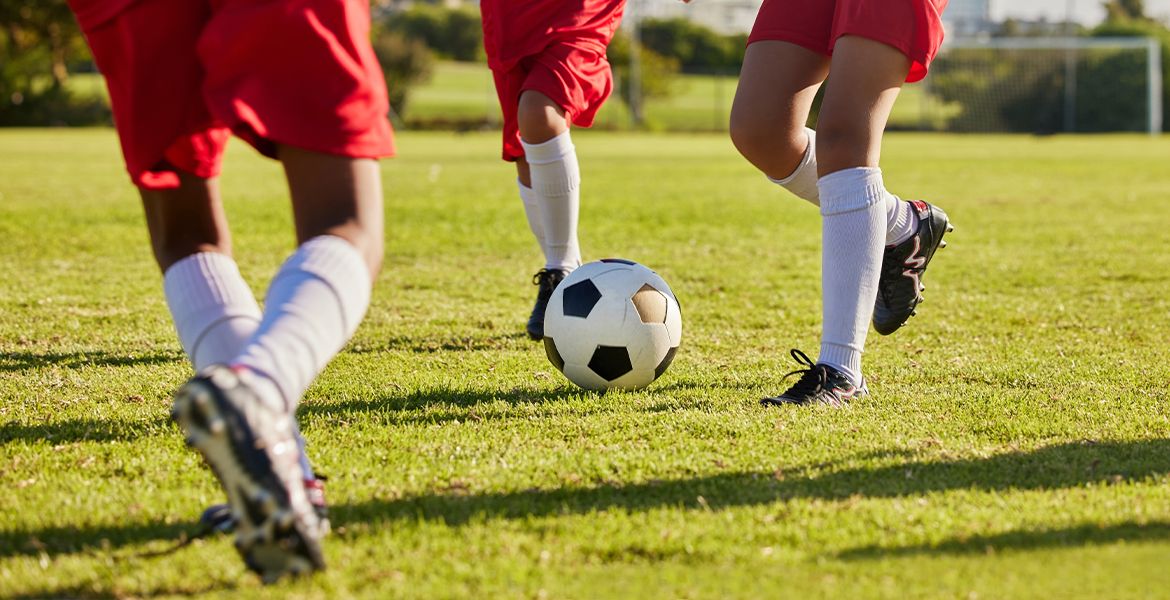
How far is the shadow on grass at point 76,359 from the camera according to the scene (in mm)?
4133

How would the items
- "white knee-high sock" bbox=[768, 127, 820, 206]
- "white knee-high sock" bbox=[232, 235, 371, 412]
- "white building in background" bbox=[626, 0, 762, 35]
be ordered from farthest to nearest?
"white building in background" bbox=[626, 0, 762, 35]
"white knee-high sock" bbox=[768, 127, 820, 206]
"white knee-high sock" bbox=[232, 235, 371, 412]

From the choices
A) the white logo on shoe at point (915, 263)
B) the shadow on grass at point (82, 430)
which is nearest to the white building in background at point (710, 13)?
the white logo on shoe at point (915, 263)

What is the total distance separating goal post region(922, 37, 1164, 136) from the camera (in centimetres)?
4059

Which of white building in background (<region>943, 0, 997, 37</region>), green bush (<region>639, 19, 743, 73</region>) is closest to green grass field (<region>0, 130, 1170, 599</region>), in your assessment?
white building in background (<region>943, 0, 997, 37</region>)

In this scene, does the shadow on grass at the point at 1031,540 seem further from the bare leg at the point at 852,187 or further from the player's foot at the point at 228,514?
the bare leg at the point at 852,187

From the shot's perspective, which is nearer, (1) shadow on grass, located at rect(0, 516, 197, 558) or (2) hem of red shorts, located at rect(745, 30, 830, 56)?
(1) shadow on grass, located at rect(0, 516, 197, 558)

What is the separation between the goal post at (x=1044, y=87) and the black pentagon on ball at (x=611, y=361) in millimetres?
39240

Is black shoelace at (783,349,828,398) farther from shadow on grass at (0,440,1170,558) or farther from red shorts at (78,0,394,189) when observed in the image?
red shorts at (78,0,394,189)

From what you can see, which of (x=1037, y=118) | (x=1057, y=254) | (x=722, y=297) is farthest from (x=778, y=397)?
(x=1037, y=118)

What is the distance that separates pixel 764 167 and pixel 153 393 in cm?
197

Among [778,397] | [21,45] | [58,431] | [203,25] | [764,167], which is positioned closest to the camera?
[203,25]

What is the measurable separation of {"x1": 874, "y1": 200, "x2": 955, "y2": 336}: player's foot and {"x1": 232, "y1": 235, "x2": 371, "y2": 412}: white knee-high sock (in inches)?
86.2

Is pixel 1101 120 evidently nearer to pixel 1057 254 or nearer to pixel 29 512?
pixel 1057 254

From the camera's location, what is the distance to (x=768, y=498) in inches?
98.3
